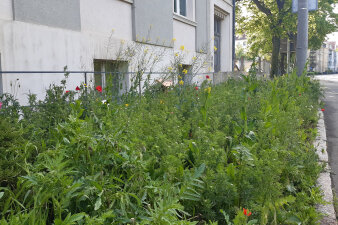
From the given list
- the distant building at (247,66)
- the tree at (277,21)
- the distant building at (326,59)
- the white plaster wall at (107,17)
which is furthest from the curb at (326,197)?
the distant building at (326,59)

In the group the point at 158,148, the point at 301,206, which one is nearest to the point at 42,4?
the point at 158,148

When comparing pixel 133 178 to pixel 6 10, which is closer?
pixel 133 178

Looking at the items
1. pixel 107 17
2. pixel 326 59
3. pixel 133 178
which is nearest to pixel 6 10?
pixel 107 17

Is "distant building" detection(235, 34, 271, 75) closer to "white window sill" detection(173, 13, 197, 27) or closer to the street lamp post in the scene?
the street lamp post

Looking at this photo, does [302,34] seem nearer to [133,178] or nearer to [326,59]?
[133,178]

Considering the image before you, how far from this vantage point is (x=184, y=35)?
38.0 ft

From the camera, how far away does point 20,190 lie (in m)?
1.85

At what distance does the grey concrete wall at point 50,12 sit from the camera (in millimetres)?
5117

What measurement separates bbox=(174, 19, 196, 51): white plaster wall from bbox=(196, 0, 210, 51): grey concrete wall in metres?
0.33

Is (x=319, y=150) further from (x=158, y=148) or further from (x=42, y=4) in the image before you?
(x=42, y=4)

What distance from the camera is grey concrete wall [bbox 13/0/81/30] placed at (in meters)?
5.12

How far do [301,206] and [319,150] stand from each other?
238 centimetres

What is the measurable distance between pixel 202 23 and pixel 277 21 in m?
15.7

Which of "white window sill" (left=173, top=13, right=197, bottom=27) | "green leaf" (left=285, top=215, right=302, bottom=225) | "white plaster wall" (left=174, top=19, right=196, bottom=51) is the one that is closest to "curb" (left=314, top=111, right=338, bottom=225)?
"green leaf" (left=285, top=215, right=302, bottom=225)
